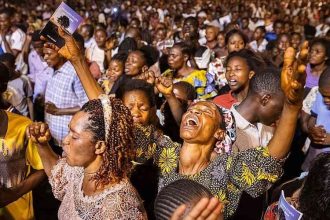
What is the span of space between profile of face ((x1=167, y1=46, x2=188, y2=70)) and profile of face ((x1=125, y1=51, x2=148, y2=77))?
42 cm

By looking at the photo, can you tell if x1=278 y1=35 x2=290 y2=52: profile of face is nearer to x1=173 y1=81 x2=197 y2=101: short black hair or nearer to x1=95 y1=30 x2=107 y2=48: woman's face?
x1=95 y1=30 x2=107 y2=48: woman's face

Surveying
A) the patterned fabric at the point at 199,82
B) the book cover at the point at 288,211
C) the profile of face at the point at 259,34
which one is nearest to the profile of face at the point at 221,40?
the profile of face at the point at 259,34

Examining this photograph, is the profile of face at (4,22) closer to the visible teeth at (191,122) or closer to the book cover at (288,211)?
the visible teeth at (191,122)

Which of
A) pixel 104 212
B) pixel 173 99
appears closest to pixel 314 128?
pixel 173 99

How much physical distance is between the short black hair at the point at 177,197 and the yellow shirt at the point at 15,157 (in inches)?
45.2

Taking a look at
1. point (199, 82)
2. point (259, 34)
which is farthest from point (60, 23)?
point (259, 34)

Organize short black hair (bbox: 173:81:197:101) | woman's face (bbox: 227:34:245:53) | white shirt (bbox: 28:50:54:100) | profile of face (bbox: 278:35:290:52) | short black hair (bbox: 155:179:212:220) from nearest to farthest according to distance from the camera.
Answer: short black hair (bbox: 155:179:212:220), short black hair (bbox: 173:81:197:101), white shirt (bbox: 28:50:54:100), woman's face (bbox: 227:34:245:53), profile of face (bbox: 278:35:290:52)

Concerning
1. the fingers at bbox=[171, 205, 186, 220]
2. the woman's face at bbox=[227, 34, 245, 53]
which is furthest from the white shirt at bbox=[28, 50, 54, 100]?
the fingers at bbox=[171, 205, 186, 220]

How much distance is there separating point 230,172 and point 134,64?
285 centimetres

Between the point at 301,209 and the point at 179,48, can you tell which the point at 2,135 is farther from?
the point at 179,48

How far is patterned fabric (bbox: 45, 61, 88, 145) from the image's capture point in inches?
177

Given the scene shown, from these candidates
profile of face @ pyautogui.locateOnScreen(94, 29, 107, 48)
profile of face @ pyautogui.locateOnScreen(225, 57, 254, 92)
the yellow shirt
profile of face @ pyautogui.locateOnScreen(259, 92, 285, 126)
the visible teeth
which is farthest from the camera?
A: profile of face @ pyautogui.locateOnScreen(94, 29, 107, 48)

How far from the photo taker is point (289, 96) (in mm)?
2207

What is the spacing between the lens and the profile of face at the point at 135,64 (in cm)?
514
